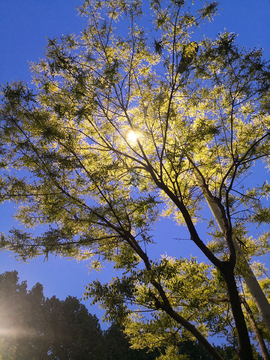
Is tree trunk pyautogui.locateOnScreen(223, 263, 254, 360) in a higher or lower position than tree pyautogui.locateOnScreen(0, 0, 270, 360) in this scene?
lower

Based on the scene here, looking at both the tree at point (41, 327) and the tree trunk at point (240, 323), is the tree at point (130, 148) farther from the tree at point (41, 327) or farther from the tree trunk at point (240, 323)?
the tree at point (41, 327)

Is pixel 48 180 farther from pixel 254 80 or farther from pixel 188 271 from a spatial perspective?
pixel 254 80

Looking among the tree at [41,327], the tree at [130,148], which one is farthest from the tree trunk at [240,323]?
the tree at [41,327]

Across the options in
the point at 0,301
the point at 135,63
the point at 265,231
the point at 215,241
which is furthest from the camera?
the point at 0,301

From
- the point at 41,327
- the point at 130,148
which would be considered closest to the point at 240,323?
the point at 130,148

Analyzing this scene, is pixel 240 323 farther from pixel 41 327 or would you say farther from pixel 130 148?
pixel 41 327

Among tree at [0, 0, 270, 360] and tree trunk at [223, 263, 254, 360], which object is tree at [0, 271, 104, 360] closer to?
tree at [0, 0, 270, 360]

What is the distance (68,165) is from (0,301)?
17256 millimetres

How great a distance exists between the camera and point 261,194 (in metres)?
6.16

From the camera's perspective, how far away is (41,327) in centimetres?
1653

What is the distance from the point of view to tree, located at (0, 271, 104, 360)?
15328mm

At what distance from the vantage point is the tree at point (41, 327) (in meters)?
15.3

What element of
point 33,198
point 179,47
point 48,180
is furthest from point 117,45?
point 33,198

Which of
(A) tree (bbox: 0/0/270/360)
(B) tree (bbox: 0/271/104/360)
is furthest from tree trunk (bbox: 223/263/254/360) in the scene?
(B) tree (bbox: 0/271/104/360)
